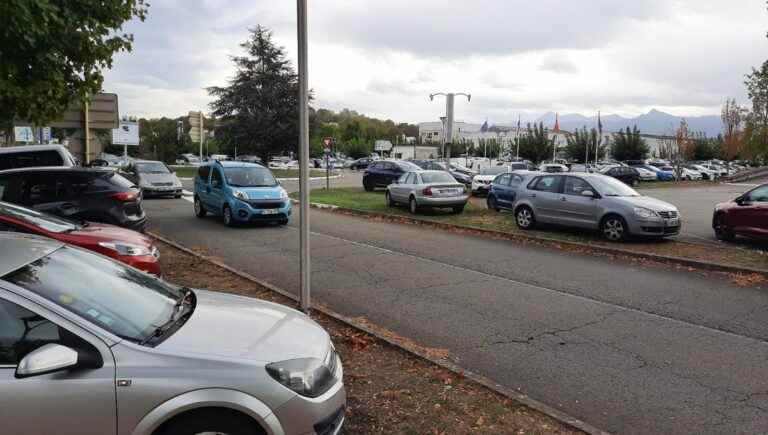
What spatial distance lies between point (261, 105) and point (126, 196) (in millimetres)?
45563

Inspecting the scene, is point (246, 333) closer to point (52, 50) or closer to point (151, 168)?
point (52, 50)

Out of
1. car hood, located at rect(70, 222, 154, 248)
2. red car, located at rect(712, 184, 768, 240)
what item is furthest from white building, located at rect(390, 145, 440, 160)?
car hood, located at rect(70, 222, 154, 248)

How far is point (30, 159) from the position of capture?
526 inches

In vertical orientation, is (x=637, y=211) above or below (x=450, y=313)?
above

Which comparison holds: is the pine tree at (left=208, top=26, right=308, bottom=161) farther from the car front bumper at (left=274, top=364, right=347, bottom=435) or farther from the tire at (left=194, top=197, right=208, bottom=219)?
the car front bumper at (left=274, top=364, right=347, bottom=435)

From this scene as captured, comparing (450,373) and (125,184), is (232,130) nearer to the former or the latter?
(125,184)

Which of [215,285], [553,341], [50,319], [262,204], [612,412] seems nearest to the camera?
[50,319]

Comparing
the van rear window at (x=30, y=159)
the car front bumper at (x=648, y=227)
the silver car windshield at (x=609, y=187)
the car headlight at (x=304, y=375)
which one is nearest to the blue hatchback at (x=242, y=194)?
the van rear window at (x=30, y=159)

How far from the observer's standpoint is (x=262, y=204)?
50.7 ft

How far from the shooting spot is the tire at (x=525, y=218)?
1484cm

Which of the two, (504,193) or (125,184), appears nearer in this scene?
(125,184)

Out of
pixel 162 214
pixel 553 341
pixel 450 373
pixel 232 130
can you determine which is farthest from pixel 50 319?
pixel 232 130

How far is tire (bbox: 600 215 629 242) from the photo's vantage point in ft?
41.1

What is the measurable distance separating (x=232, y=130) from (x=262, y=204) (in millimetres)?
41403
